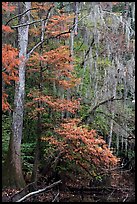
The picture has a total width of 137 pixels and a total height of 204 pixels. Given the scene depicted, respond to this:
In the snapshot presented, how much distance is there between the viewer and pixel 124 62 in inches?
374

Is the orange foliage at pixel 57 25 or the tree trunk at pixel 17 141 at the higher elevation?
the orange foliage at pixel 57 25

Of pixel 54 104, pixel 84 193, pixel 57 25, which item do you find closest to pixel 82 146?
pixel 54 104

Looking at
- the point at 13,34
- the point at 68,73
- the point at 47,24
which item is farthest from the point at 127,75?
the point at 13,34

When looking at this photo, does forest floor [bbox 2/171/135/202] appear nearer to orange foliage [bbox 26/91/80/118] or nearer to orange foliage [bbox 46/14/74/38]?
orange foliage [bbox 26/91/80/118]

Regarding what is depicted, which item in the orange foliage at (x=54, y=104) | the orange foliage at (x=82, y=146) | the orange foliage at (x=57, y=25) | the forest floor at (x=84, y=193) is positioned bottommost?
the forest floor at (x=84, y=193)

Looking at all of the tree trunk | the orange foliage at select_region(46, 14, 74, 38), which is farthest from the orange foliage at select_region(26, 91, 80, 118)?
the orange foliage at select_region(46, 14, 74, 38)

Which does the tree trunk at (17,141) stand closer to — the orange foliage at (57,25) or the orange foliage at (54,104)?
the orange foliage at (54,104)

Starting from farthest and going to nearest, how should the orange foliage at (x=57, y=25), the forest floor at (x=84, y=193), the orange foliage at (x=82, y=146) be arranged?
the orange foliage at (x=57, y=25), the forest floor at (x=84, y=193), the orange foliage at (x=82, y=146)

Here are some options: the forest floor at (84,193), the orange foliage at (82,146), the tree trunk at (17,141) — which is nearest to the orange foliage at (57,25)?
the tree trunk at (17,141)

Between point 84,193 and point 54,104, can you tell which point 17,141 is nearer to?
point 54,104

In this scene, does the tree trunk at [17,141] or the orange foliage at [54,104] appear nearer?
the tree trunk at [17,141]

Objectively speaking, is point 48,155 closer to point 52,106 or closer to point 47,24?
point 52,106

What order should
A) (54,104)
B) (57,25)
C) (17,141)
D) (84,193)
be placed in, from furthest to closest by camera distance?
(57,25), (84,193), (54,104), (17,141)

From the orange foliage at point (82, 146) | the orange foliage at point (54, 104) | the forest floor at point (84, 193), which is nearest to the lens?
the orange foliage at point (82, 146)
